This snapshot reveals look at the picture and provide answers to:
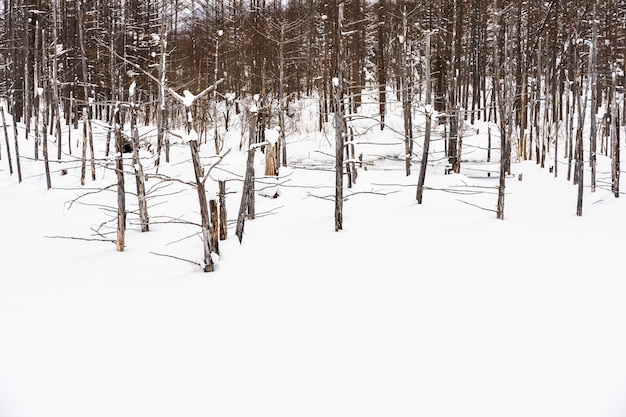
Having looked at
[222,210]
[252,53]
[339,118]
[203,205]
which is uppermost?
[252,53]

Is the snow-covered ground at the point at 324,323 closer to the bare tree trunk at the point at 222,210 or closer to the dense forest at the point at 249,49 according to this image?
the bare tree trunk at the point at 222,210

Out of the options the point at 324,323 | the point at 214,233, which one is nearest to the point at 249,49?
the point at 214,233

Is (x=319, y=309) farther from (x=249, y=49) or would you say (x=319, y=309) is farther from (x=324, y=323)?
(x=249, y=49)

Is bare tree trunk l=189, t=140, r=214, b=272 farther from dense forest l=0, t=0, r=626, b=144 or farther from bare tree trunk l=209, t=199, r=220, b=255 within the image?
dense forest l=0, t=0, r=626, b=144

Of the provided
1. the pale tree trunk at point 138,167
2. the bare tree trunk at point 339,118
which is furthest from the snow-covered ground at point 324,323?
the bare tree trunk at point 339,118

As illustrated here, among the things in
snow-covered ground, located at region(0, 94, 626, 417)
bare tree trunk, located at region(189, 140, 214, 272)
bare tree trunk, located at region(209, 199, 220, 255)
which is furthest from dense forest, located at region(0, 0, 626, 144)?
bare tree trunk, located at region(189, 140, 214, 272)

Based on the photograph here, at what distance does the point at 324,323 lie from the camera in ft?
16.2

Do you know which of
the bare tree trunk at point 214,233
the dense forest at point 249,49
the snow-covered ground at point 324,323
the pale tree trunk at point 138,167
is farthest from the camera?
the dense forest at point 249,49

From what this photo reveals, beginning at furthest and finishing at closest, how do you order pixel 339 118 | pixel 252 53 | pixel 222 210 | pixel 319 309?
pixel 252 53 < pixel 339 118 < pixel 222 210 < pixel 319 309

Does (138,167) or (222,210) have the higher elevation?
(138,167)

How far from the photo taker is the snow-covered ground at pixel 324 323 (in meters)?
3.61

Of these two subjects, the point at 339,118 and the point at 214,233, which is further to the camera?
the point at 339,118

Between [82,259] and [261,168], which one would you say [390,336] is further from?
[261,168]

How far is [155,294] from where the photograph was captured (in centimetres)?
572
